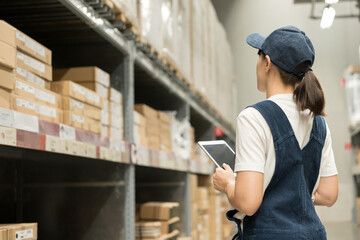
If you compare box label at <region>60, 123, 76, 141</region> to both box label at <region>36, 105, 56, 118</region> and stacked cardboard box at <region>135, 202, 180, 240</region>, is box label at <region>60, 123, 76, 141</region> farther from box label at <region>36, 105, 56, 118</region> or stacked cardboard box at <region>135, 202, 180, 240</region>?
stacked cardboard box at <region>135, 202, 180, 240</region>

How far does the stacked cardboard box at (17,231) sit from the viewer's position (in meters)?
2.21

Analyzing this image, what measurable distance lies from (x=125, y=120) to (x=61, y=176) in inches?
26.3

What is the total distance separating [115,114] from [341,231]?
26.3 ft

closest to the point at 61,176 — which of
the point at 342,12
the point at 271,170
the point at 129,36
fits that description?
the point at 129,36

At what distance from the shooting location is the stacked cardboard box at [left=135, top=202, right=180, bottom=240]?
4793mm

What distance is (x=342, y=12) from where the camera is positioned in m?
13.0

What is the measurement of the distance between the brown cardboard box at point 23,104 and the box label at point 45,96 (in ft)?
0.27

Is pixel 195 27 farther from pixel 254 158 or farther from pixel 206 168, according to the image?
pixel 254 158

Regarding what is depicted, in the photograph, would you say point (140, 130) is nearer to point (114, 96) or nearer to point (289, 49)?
point (114, 96)

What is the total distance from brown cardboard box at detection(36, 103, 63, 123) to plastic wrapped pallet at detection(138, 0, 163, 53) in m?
1.37

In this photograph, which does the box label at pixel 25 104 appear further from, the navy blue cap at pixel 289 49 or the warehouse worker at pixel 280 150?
the navy blue cap at pixel 289 49

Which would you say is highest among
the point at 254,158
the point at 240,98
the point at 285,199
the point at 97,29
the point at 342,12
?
the point at 342,12

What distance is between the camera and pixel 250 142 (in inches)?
81.4

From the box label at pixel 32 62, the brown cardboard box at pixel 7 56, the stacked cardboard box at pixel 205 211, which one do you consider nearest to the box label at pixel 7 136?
the brown cardboard box at pixel 7 56
